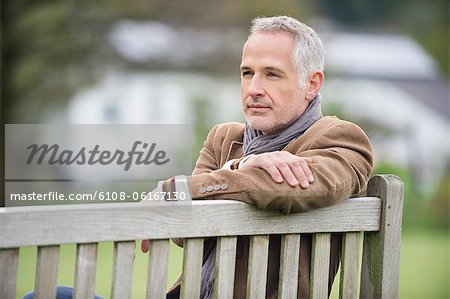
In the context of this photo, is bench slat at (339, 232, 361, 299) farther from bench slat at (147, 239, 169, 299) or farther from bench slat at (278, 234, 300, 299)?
bench slat at (147, 239, 169, 299)

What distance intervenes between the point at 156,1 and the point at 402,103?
2203 centimetres

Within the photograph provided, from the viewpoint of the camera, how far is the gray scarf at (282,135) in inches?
123

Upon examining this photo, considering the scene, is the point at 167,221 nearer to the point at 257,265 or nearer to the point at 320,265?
the point at 257,265

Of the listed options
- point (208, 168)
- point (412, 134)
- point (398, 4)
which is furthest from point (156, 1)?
point (398, 4)

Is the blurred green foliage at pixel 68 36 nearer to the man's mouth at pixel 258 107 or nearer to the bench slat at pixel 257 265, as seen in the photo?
the man's mouth at pixel 258 107

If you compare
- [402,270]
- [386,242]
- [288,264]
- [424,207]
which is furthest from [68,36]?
[288,264]

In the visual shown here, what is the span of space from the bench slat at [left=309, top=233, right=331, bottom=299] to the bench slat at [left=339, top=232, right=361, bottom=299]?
0.08 metres

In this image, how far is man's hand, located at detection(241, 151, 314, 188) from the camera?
9.09 feet

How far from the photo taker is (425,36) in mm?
57562

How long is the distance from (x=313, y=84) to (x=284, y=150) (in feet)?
0.85

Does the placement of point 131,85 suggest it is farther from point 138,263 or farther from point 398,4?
point 398,4

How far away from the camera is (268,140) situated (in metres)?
3.14

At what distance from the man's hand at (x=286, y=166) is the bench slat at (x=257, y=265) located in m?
0.19

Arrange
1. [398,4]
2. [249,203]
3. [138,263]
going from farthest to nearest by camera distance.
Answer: [398,4], [138,263], [249,203]
